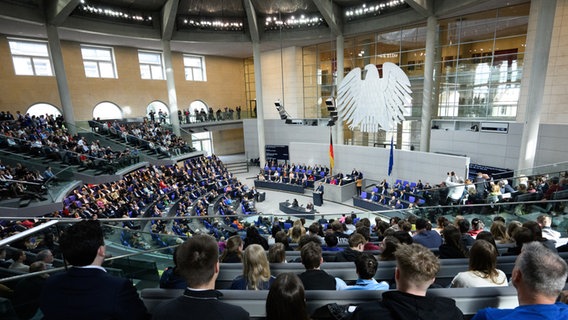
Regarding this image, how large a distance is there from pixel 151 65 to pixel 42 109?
8376mm

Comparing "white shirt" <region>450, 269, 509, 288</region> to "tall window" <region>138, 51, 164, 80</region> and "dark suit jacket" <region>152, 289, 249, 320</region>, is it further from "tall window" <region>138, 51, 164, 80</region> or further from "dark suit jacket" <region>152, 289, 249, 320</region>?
"tall window" <region>138, 51, 164, 80</region>

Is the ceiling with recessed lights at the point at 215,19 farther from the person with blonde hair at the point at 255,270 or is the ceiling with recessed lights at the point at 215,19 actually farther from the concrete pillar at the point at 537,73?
the person with blonde hair at the point at 255,270

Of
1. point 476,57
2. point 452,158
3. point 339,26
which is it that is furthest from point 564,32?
point 339,26

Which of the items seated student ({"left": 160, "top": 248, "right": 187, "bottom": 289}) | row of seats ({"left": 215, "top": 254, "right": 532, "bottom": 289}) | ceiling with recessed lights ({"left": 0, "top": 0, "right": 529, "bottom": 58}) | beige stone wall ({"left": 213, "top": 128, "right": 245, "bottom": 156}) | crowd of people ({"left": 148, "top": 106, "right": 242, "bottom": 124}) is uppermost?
ceiling with recessed lights ({"left": 0, "top": 0, "right": 529, "bottom": 58})

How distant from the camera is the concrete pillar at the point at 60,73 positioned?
15.6m

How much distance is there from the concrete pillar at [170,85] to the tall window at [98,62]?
4.55 meters

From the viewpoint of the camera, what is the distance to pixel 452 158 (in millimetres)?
14602

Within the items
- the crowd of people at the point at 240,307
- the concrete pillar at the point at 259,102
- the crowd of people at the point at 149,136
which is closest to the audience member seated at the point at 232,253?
the crowd of people at the point at 240,307

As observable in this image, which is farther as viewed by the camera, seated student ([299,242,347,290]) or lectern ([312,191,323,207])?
lectern ([312,191,323,207])

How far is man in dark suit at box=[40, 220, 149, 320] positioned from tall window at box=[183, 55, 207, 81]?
27145 mm

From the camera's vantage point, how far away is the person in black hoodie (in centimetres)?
141

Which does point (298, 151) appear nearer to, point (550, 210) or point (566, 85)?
point (566, 85)

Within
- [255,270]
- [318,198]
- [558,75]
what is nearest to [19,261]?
[255,270]

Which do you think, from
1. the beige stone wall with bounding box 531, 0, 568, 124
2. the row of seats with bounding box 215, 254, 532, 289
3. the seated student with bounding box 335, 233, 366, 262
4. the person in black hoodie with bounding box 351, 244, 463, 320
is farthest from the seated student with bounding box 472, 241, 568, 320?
the beige stone wall with bounding box 531, 0, 568, 124
